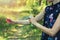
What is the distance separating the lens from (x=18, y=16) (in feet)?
5.67

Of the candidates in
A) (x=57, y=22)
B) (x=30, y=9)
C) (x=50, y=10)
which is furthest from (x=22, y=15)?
(x=57, y=22)

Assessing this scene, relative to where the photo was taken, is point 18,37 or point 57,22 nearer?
point 57,22

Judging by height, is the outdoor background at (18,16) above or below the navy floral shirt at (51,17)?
below

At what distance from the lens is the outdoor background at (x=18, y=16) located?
1.71 meters

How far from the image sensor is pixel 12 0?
1742 mm

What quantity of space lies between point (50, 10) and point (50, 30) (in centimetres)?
13

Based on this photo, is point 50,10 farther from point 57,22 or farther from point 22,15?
point 22,15

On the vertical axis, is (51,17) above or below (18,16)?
above

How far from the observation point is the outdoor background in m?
1.71

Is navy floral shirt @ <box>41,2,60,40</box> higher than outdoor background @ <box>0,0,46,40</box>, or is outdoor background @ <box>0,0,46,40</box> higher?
navy floral shirt @ <box>41,2,60,40</box>

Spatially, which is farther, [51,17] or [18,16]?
[18,16]

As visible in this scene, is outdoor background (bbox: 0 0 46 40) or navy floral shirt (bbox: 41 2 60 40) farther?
outdoor background (bbox: 0 0 46 40)

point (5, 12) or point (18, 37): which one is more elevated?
point (5, 12)

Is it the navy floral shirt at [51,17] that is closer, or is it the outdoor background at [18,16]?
the navy floral shirt at [51,17]
